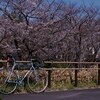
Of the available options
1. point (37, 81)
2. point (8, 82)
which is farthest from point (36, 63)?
point (8, 82)

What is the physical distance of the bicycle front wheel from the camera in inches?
472

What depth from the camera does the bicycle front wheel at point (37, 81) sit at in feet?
39.3

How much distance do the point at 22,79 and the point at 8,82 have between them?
1.56 feet

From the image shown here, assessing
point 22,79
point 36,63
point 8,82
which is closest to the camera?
point 8,82

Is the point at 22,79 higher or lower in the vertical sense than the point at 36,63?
lower

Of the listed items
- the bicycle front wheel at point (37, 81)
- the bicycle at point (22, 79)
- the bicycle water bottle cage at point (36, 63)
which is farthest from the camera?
the bicycle water bottle cage at point (36, 63)

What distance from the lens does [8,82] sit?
11.4 m

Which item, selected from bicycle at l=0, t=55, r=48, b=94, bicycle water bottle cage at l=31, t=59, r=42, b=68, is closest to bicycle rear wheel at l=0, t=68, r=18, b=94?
bicycle at l=0, t=55, r=48, b=94

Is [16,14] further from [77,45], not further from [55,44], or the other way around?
[77,45]

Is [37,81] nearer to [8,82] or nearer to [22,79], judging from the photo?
[22,79]

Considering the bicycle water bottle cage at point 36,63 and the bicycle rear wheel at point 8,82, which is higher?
the bicycle water bottle cage at point 36,63

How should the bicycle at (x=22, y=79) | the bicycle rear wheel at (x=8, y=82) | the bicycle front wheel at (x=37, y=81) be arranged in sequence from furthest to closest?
the bicycle front wheel at (x=37, y=81), the bicycle at (x=22, y=79), the bicycle rear wheel at (x=8, y=82)

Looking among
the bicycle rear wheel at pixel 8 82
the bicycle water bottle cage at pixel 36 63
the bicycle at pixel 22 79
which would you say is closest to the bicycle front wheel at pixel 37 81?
the bicycle at pixel 22 79

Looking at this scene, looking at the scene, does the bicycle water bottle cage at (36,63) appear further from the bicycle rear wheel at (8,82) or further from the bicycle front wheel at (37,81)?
the bicycle rear wheel at (8,82)
